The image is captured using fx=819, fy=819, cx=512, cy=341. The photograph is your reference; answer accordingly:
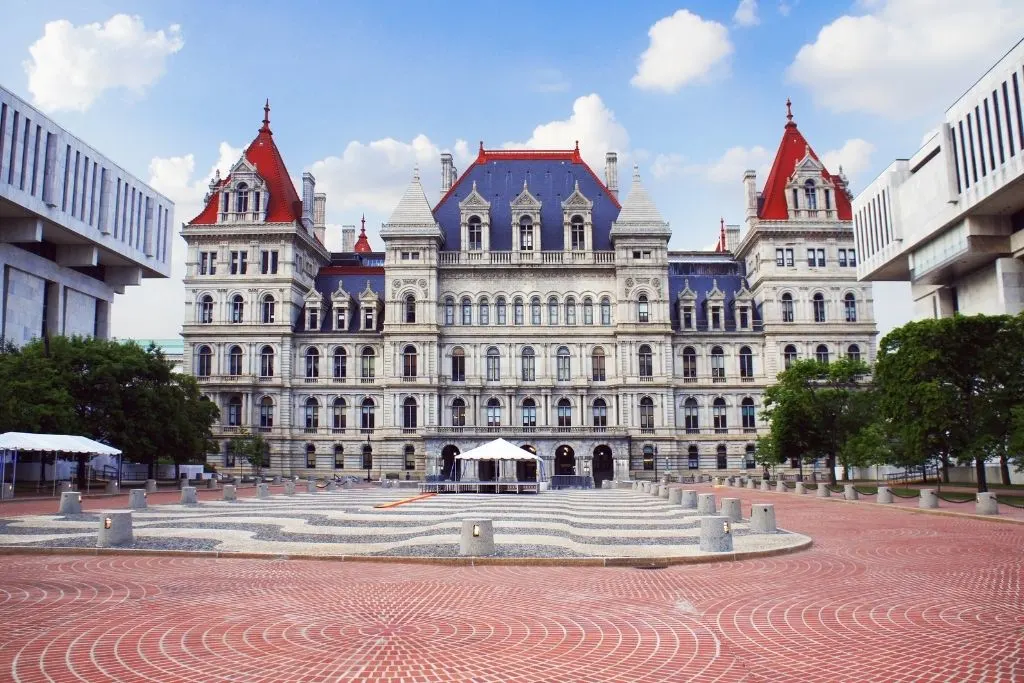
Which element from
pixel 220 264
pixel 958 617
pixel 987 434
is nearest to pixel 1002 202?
pixel 987 434

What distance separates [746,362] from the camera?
255 feet

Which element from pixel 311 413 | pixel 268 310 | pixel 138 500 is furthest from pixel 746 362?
pixel 138 500

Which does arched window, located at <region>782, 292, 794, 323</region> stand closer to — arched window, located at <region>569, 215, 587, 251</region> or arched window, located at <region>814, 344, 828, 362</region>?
arched window, located at <region>814, 344, 828, 362</region>

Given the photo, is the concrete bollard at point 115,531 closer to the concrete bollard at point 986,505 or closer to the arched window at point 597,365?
the concrete bollard at point 986,505

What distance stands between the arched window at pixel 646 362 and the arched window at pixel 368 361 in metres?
25.0

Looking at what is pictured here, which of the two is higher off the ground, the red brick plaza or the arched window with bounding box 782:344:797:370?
the arched window with bounding box 782:344:797:370

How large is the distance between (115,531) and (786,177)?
2908 inches

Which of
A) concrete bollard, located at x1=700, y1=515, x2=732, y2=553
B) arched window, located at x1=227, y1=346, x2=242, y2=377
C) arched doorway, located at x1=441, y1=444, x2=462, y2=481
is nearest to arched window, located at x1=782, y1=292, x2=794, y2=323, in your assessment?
arched doorway, located at x1=441, y1=444, x2=462, y2=481

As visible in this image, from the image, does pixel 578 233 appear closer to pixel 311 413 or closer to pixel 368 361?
pixel 368 361

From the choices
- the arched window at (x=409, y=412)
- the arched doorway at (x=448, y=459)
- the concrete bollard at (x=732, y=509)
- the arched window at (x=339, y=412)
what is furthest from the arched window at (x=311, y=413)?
the concrete bollard at (x=732, y=509)

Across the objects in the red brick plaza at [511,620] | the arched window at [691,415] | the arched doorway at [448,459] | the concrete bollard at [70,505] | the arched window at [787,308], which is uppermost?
the arched window at [787,308]

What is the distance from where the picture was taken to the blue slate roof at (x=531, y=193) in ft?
262

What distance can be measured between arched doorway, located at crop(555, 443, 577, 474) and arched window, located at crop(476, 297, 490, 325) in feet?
45.5

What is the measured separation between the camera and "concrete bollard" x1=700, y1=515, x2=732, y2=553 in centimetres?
1831
